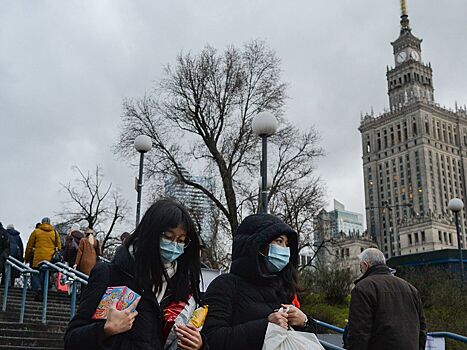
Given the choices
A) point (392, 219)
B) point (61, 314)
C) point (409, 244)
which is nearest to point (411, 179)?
point (392, 219)

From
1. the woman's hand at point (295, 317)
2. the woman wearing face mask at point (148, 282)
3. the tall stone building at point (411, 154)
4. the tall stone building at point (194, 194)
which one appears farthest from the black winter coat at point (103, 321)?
the tall stone building at point (411, 154)

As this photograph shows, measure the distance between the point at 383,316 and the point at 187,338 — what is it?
2809 mm

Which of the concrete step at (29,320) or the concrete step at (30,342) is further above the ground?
the concrete step at (29,320)

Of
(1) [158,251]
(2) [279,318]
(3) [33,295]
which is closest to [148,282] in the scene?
(1) [158,251]

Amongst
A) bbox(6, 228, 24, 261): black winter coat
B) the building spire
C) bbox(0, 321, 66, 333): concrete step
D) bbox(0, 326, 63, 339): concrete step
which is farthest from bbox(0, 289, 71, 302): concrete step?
the building spire

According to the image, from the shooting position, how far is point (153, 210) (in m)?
2.93

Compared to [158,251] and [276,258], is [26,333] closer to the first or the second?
[276,258]

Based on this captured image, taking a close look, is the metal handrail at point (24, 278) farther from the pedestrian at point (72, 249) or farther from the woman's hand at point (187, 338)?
the woman's hand at point (187, 338)

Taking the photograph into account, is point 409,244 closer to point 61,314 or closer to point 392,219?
point 392,219

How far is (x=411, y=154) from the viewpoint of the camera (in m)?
126

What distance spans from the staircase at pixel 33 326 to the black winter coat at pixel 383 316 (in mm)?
5259

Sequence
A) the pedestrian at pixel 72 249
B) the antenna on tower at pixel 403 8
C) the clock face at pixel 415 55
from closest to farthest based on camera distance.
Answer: the pedestrian at pixel 72 249, the clock face at pixel 415 55, the antenna on tower at pixel 403 8

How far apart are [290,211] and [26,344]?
56.0ft

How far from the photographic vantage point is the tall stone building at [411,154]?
124375 mm
